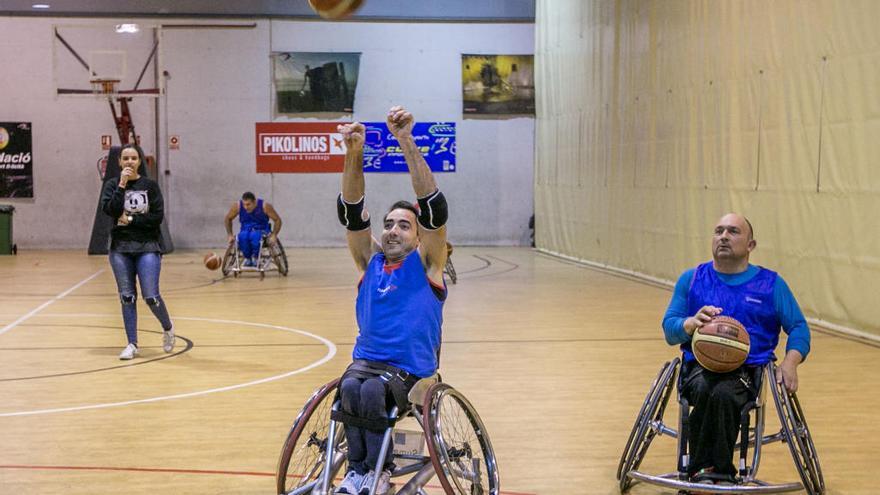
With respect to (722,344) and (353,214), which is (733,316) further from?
(353,214)

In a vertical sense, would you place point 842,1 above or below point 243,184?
above

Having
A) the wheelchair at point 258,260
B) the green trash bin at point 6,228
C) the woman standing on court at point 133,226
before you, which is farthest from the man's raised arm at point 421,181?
the green trash bin at point 6,228

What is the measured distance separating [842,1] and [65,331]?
22.0ft

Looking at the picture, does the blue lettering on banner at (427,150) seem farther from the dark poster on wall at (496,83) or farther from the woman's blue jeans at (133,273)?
the woman's blue jeans at (133,273)

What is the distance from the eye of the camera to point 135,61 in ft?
57.9

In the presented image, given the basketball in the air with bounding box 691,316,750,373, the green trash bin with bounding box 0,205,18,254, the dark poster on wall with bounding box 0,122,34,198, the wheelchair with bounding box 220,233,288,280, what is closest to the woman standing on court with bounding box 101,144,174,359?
the basketball in the air with bounding box 691,316,750,373

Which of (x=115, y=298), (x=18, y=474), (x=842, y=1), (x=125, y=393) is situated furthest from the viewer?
(x=115, y=298)

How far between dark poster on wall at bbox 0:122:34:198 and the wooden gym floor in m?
6.36

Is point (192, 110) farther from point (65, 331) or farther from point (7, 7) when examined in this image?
point (65, 331)

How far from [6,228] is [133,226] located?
11.0 meters

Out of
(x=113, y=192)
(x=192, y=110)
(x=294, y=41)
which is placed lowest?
(x=113, y=192)

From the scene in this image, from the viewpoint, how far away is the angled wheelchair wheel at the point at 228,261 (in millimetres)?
13250

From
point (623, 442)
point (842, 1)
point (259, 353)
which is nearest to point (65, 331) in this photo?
point (259, 353)

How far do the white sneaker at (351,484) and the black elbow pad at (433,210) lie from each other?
858 mm
